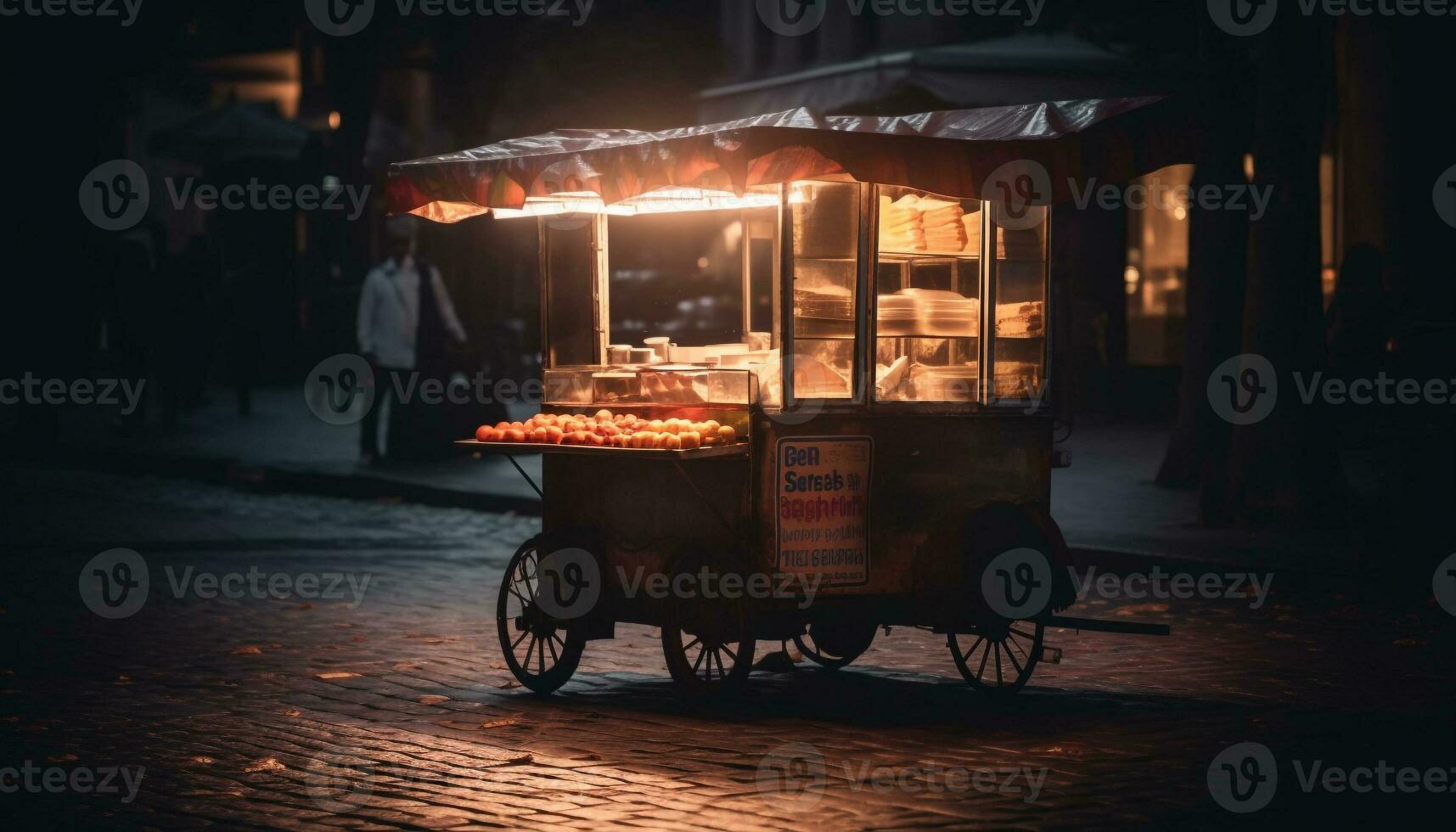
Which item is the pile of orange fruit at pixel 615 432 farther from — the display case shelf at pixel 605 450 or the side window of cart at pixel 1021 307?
the side window of cart at pixel 1021 307

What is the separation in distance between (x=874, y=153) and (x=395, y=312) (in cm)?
1069

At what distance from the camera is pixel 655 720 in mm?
Result: 7500

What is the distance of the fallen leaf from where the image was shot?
21.6 ft

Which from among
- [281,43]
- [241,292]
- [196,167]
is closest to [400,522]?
[241,292]

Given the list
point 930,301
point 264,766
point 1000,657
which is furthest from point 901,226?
point 264,766

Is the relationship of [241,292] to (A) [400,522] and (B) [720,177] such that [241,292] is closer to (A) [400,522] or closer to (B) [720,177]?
(A) [400,522]

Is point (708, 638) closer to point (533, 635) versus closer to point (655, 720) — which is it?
Result: point (655, 720)

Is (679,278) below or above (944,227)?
above

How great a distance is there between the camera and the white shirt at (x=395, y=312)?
17.4 metres

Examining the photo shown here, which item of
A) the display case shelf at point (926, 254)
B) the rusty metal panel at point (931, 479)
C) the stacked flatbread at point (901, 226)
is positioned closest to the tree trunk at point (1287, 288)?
the rusty metal panel at point (931, 479)

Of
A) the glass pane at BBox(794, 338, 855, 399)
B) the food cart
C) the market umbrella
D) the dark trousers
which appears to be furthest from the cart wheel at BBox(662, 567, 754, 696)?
the market umbrella

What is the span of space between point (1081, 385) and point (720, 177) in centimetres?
1522

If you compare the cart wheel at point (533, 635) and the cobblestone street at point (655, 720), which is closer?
the cobblestone street at point (655, 720)

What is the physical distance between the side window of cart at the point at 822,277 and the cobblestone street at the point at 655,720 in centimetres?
141
